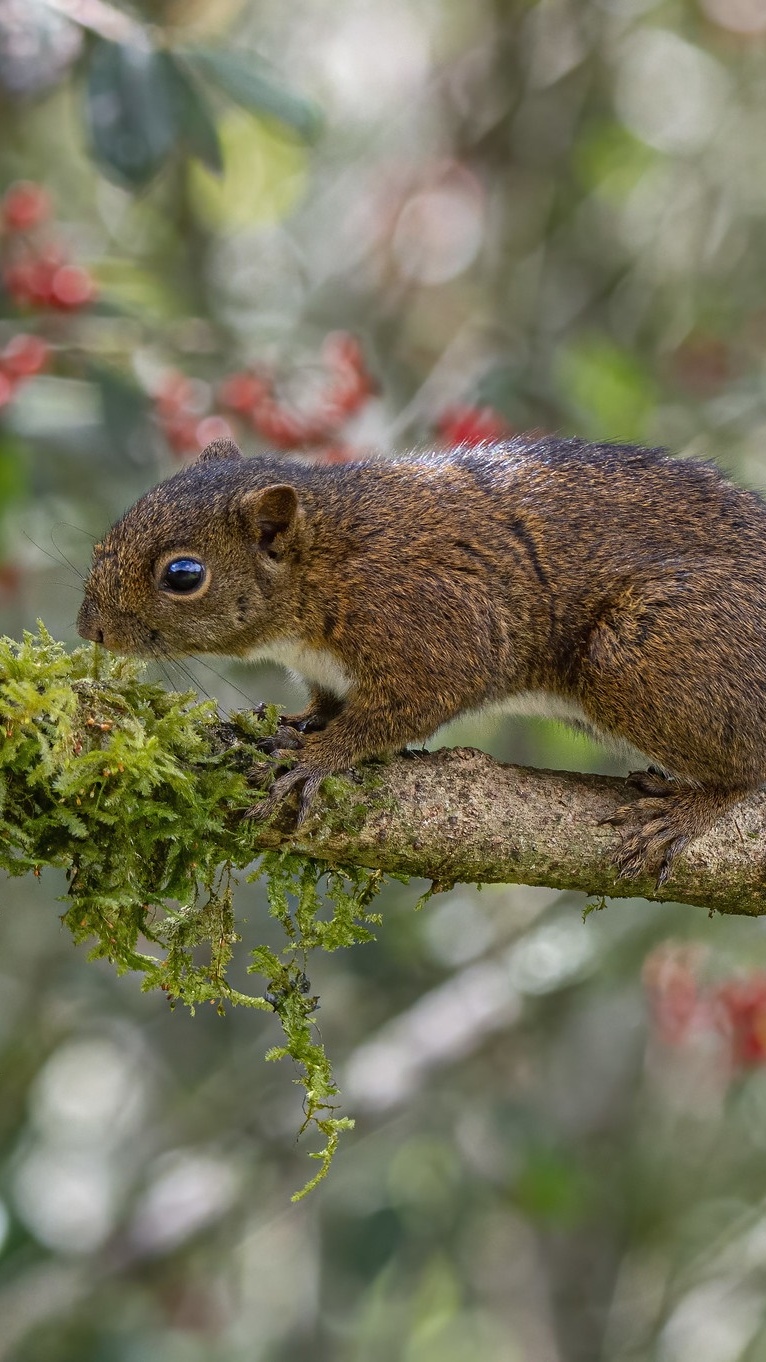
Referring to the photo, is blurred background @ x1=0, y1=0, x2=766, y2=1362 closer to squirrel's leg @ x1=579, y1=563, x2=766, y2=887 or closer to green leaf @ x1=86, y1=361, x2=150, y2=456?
green leaf @ x1=86, y1=361, x2=150, y2=456

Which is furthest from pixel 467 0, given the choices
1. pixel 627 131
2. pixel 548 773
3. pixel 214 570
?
pixel 548 773

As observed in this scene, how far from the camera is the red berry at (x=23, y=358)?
181 inches

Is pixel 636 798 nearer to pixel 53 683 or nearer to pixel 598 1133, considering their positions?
pixel 53 683

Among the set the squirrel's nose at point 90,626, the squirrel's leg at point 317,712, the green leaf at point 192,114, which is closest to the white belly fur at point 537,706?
the squirrel's leg at point 317,712

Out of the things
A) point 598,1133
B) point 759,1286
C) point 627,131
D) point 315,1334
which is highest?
point 627,131

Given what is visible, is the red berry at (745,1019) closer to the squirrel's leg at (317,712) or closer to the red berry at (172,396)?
the squirrel's leg at (317,712)

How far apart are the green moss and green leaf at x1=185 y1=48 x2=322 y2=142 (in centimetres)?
212

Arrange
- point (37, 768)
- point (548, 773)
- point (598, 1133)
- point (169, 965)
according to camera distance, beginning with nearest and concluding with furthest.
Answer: point (37, 768), point (169, 965), point (548, 773), point (598, 1133)

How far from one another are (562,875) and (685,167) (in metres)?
5.78

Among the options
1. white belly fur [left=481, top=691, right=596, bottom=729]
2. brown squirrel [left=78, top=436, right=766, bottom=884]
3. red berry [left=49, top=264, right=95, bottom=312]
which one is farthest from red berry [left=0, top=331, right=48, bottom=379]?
white belly fur [left=481, top=691, right=596, bottom=729]

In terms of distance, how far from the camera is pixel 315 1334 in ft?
20.8

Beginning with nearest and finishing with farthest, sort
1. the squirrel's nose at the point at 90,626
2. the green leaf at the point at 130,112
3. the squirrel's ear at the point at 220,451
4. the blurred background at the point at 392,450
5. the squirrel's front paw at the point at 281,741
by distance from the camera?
the squirrel's front paw at the point at 281,741 → the squirrel's nose at the point at 90,626 → the squirrel's ear at the point at 220,451 → the green leaf at the point at 130,112 → the blurred background at the point at 392,450

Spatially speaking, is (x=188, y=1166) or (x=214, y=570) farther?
(x=188, y=1166)

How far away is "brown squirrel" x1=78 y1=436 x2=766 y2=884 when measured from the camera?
333 cm
